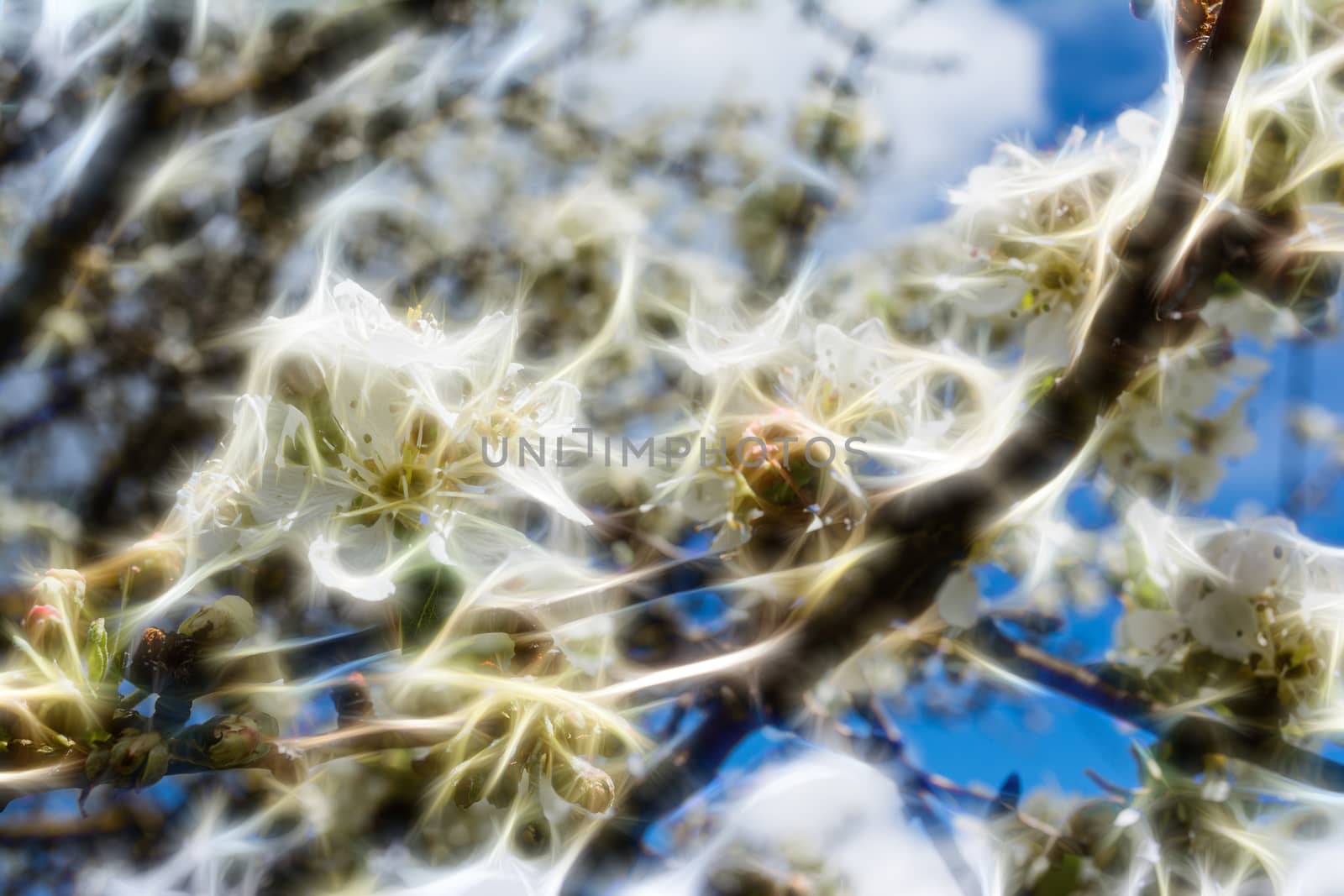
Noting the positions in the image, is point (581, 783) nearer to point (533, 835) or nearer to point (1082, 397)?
point (533, 835)

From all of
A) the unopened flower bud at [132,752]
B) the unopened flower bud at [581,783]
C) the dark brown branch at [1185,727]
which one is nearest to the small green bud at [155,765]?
the unopened flower bud at [132,752]

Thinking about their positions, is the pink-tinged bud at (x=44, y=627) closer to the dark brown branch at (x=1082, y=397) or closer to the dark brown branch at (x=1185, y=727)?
the dark brown branch at (x=1082, y=397)

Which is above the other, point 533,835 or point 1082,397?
point 1082,397

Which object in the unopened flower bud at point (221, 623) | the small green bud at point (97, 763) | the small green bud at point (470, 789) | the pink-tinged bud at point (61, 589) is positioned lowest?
the small green bud at point (470, 789)

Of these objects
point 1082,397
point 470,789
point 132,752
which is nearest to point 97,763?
point 132,752

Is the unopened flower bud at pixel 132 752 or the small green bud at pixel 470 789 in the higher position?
the unopened flower bud at pixel 132 752

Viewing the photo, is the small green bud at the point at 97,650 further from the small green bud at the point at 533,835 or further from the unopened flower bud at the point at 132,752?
the small green bud at the point at 533,835

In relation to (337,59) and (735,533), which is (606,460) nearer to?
(735,533)

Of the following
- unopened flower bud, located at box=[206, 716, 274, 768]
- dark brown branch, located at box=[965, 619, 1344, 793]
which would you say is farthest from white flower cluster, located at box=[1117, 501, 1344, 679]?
unopened flower bud, located at box=[206, 716, 274, 768]
